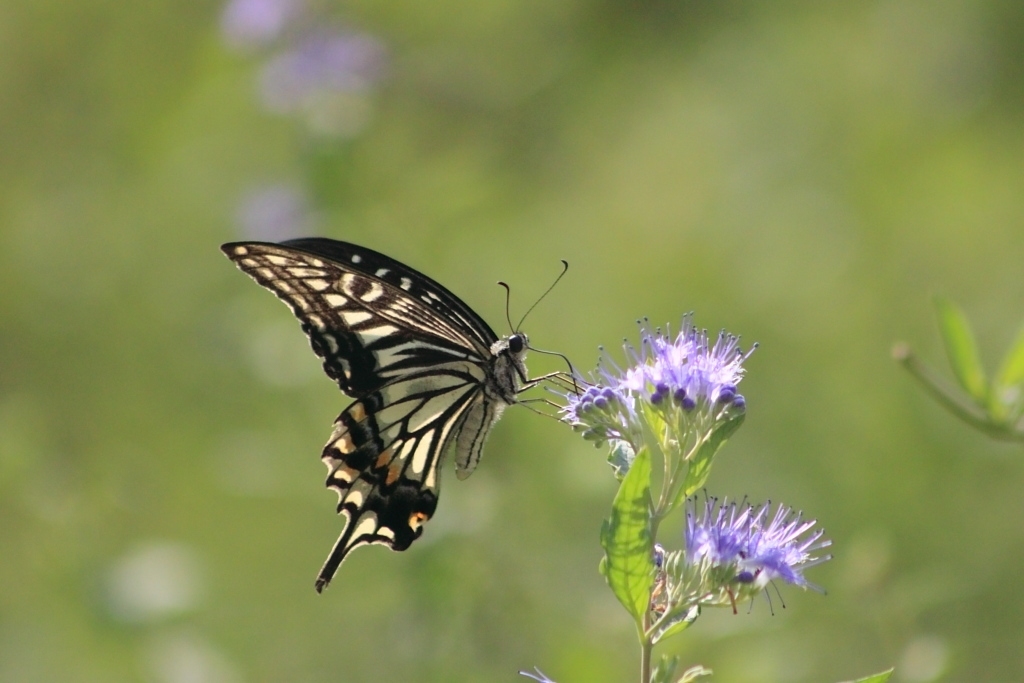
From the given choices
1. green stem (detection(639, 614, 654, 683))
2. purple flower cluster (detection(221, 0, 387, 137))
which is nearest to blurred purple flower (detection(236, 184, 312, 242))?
purple flower cluster (detection(221, 0, 387, 137))

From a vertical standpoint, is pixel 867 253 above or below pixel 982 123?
below

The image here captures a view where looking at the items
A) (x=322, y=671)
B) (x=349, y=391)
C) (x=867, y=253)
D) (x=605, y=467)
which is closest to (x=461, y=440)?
(x=349, y=391)

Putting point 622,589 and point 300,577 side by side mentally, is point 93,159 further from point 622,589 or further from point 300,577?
point 622,589

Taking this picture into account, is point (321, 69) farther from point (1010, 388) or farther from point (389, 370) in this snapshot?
point (1010, 388)

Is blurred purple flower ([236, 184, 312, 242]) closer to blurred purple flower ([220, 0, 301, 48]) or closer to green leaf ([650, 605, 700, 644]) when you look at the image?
Result: blurred purple flower ([220, 0, 301, 48])

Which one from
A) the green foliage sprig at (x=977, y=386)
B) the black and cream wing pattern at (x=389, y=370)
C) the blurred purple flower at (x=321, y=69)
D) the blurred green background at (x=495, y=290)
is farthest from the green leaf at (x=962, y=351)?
the blurred purple flower at (x=321, y=69)
